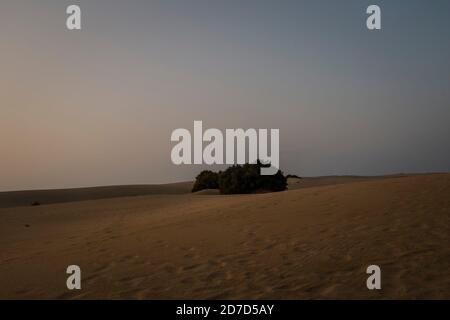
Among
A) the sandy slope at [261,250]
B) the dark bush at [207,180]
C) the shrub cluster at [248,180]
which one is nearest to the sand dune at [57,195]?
the dark bush at [207,180]

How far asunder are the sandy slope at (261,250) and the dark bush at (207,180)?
17505mm

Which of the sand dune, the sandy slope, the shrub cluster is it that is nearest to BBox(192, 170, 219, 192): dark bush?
the shrub cluster

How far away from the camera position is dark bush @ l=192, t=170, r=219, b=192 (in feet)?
104

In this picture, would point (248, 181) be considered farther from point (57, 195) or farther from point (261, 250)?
point (57, 195)

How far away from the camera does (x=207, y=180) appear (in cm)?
3200

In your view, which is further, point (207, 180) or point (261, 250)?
point (207, 180)

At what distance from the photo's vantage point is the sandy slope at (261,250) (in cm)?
588

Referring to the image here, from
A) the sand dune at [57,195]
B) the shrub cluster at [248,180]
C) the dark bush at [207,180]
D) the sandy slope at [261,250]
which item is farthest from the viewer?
the sand dune at [57,195]

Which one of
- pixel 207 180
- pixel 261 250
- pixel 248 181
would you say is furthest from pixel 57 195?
pixel 261 250

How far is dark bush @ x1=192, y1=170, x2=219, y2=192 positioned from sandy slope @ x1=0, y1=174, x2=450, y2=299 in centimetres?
1750

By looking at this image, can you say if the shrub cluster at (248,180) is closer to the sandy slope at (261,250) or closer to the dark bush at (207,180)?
the dark bush at (207,180)

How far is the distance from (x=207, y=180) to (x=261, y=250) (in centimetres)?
2419
